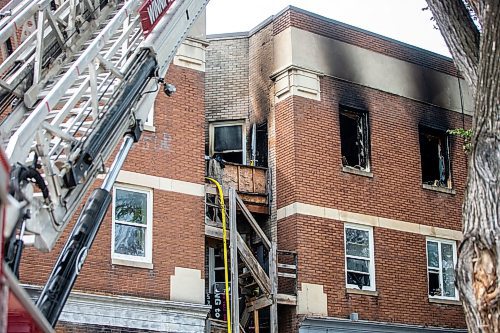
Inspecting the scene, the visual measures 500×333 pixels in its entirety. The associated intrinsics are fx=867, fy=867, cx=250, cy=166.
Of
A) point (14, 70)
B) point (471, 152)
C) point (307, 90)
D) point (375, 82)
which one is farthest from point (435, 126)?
point (14, 70)

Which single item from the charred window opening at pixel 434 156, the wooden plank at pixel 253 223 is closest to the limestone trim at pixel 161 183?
Answer: the wooden plank at pixel 253 223

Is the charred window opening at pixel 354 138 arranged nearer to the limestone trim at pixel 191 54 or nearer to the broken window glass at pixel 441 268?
the broken window glass at pixel 441 268

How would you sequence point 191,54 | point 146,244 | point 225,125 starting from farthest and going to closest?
1. point 225,125
2. point 191,54
3. point 146,244

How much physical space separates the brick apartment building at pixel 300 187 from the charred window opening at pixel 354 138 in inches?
1.3

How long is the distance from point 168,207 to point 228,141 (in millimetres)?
4573

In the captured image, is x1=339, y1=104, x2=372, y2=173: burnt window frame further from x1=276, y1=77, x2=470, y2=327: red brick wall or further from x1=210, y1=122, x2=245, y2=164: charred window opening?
x1=210, y1=122, x2=245, y2=164: charred window opening

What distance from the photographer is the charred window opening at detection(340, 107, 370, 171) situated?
67.8ft

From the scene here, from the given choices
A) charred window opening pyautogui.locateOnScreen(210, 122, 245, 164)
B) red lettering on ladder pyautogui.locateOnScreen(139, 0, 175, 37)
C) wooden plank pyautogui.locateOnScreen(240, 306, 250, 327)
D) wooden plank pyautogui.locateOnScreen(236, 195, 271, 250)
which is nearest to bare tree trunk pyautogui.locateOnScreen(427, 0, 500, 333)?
red lettering on ladder pyautogui.locateOnScreen(139, 0, 175, 37)

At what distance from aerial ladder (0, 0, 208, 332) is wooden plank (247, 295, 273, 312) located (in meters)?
8.29

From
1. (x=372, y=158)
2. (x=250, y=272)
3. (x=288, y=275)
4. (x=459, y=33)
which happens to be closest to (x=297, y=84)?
(x=372, y=158)

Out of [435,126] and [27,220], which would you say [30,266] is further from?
[435,126]

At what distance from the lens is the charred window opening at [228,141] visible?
21.0 metres

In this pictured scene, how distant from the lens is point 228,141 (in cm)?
2111

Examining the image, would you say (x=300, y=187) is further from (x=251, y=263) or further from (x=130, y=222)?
(x=130, y=222)
